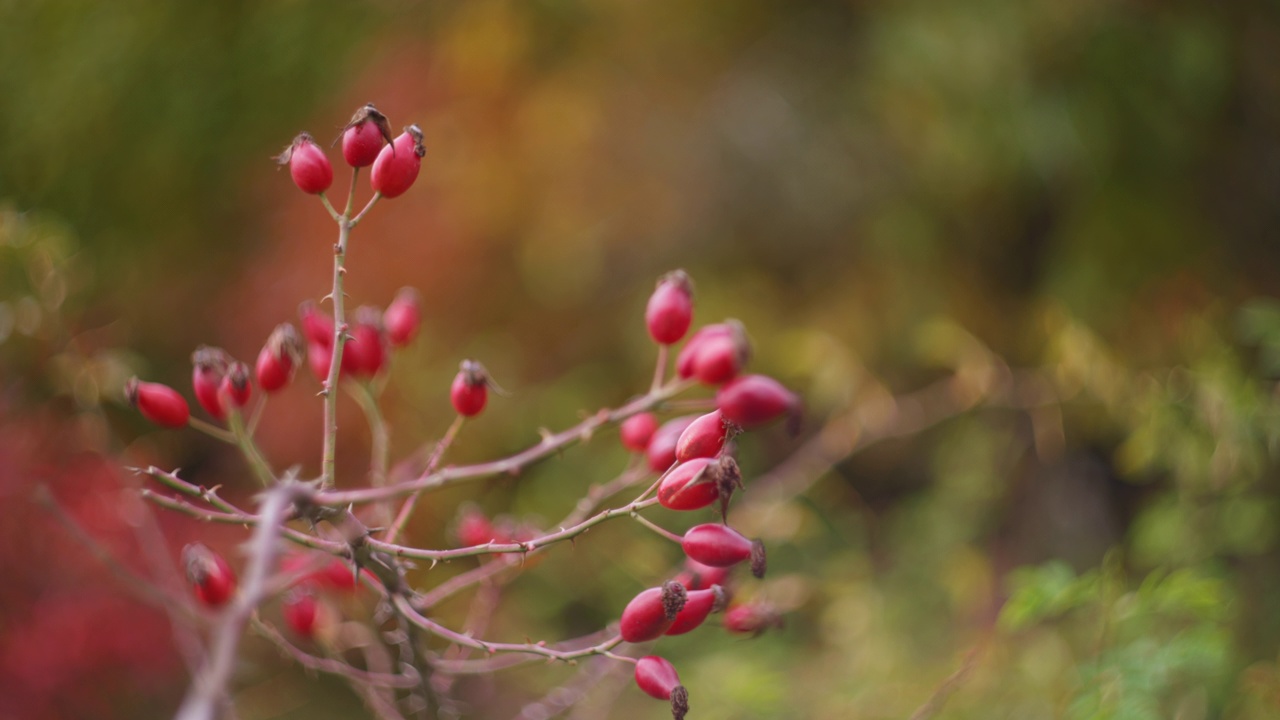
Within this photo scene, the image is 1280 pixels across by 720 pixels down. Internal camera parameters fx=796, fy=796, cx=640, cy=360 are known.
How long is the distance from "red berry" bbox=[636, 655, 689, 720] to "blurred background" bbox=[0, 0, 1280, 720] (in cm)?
58

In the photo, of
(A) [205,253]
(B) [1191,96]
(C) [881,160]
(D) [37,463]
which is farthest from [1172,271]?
(A) [205,253]

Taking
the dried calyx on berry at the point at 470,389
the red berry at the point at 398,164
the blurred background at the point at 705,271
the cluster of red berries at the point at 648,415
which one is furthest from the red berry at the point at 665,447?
the blurred background at the point at 705,271

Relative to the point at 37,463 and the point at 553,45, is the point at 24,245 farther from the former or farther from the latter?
the point at 553,45

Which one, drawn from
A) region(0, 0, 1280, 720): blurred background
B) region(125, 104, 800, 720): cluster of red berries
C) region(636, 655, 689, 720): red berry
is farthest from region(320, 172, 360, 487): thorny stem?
region(0, 0, 1280, 720): blurred background

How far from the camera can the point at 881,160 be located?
1.82 metres

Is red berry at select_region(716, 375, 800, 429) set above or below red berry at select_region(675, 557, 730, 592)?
above

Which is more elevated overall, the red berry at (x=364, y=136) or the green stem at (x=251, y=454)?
the red berry at (x=364, y=136)

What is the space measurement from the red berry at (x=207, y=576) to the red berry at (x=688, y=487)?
0.33 metres

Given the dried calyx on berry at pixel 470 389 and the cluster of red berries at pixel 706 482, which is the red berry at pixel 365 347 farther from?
the cluster of red berries at pixel 706 482

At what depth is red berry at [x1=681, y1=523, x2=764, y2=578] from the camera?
464mm

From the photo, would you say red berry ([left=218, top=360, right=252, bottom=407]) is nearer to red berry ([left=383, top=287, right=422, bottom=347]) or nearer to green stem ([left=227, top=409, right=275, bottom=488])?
green stem ([left=227, top=409, right=275, bottom=488])

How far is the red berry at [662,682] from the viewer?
18.5 inches

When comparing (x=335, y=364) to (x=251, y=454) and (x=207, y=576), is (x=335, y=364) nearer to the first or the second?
(x=251, y=454)

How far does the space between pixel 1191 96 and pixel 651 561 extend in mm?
1268
